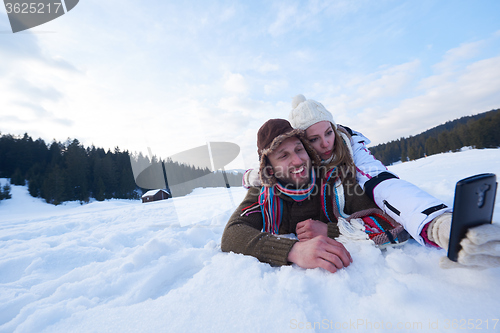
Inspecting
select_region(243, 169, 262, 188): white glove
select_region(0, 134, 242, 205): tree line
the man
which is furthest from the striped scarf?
select_region(0, 134, 242, 205): tree line

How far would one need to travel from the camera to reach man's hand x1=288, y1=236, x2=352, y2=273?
1198 mm

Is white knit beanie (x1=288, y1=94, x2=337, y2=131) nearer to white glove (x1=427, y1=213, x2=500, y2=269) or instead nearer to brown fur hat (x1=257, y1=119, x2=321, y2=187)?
brown fur hat (x1=257, y1=119, x2=321, y2=187)

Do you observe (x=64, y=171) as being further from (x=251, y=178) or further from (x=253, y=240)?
(x=253, y=240)

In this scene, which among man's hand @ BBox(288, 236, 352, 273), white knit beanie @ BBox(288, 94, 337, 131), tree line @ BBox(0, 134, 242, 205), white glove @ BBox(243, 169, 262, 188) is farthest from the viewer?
tree line @ BBox(0, 134, 242, 205)

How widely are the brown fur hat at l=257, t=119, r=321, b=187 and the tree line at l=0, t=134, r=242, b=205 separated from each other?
85.3 ft

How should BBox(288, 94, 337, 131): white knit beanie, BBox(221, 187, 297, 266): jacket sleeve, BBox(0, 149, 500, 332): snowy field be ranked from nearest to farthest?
BBox(0, 149, 500, 332): snowy field → BBox(221, 187, 297, 266): jacket sleeve → BBox(288, 94, 337, 131): white knit beanie

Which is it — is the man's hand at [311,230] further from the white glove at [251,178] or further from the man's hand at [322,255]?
the white glove at [251,178]

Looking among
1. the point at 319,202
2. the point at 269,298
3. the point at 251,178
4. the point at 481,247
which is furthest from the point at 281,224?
the point at 481,247

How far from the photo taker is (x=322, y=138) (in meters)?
2.31

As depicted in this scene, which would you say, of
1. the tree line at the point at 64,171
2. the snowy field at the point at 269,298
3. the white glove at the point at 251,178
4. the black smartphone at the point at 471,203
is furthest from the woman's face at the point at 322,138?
the tree line at the point at 64,171

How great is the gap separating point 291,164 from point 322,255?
103 centimetres

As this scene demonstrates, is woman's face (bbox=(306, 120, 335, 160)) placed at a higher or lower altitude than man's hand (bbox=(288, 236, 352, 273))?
higher

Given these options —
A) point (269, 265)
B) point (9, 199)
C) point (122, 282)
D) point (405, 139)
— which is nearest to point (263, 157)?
point (269, 265)

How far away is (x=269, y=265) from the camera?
1421 mm
